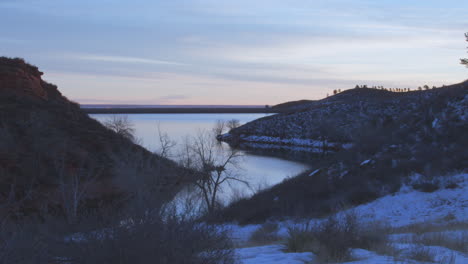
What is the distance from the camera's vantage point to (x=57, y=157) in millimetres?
30531

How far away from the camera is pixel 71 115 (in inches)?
1713

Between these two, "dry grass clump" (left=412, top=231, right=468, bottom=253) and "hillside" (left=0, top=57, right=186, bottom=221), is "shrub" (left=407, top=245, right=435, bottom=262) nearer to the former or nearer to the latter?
"dry grass clump" (left=412, top=231, right=468, bottom=253)

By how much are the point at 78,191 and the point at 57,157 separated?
5.89 meters

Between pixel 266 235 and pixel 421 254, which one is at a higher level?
pixel 421 254

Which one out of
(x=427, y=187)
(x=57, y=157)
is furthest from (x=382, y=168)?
(x=57, y=157)

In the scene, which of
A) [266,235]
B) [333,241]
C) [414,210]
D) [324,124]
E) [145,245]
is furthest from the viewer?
[324,124]

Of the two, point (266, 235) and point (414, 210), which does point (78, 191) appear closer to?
point (266, 235)

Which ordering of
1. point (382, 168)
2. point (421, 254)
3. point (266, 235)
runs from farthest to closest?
point (382, 168), point (266, 235), point (421, 254)

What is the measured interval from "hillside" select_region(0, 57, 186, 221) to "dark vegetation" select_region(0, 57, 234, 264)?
78mm

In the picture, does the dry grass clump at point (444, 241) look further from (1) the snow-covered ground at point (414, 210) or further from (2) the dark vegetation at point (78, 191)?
(2) the dark vegetation at point (78, 191)

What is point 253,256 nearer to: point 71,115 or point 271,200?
point 271,200

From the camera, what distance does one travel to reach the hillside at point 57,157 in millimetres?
24117

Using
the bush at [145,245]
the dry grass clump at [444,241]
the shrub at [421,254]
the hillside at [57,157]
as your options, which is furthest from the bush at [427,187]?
the bush at [145,245]

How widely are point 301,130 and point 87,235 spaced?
7311 centimetres
